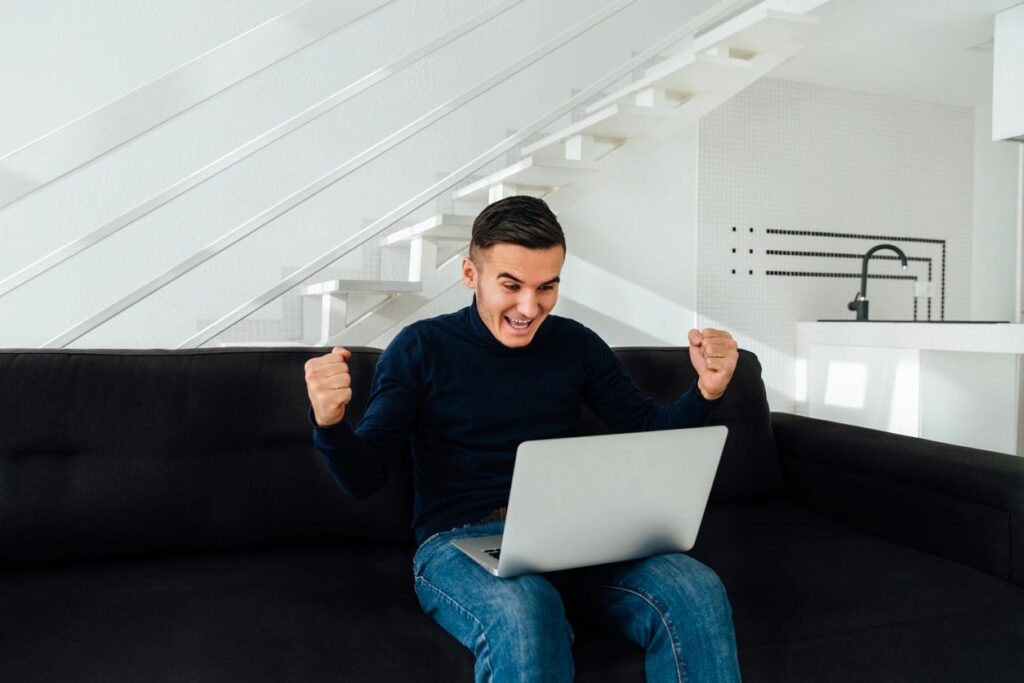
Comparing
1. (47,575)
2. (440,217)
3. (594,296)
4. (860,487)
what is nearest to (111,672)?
(47,575)

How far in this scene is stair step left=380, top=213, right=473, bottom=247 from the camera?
10.1ft

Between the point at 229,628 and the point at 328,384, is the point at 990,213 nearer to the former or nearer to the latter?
the point at 328,384

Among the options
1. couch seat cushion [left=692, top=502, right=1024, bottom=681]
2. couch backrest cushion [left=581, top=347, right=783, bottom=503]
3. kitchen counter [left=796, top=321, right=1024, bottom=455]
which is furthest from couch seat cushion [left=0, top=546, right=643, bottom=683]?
kitchen counter [left=796, top=321, right=1024, bottom=455]

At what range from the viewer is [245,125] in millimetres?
3662

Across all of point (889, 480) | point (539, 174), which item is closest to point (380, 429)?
point (889, 480)

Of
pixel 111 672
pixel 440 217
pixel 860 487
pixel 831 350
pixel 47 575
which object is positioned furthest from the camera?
pixel 831 350

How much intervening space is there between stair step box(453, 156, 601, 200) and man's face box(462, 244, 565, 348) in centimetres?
180

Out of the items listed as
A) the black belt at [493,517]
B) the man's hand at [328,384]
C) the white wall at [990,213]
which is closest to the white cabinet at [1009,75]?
the white wall at [990,213]

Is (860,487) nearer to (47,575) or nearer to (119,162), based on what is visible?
(47,575)

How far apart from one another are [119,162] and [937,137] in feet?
14.9

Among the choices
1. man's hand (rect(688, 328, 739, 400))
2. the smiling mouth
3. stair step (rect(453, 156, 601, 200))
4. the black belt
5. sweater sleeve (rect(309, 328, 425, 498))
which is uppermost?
stair step (rect(453, 156, 601, 200))

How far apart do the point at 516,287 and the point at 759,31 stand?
2.16 m

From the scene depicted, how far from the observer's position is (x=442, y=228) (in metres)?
3.18

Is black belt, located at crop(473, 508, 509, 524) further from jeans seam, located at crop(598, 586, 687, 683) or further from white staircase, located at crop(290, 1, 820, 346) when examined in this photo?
white staircase, located at crop(290, 1, 820, 346)
